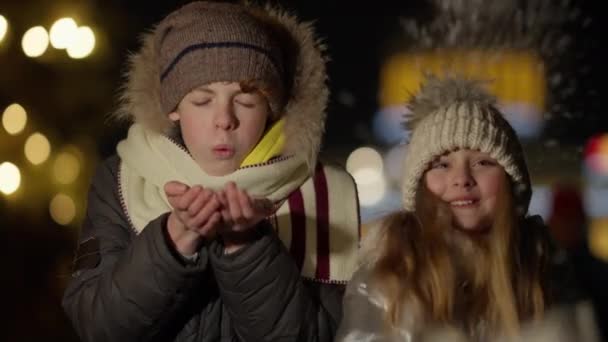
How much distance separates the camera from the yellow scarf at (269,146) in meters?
1.85

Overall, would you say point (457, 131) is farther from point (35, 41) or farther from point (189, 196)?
point (35, 41)

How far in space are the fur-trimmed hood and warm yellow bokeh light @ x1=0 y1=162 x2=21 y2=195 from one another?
1949 mm

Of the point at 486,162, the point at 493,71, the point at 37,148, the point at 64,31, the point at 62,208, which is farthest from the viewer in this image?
the point at 62,208

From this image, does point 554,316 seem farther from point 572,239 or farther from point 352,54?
point 352,54

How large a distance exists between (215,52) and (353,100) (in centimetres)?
205

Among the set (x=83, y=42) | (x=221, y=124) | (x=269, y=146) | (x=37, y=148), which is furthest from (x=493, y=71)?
(x=37, y=148)

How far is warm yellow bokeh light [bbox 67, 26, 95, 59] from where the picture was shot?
3.57m

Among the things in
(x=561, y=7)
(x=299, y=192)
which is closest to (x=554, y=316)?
(x=299, y=192)

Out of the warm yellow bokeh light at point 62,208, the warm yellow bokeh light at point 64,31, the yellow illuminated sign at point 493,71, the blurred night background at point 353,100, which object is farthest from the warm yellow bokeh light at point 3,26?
the yellow illuminated sign at point 493,71

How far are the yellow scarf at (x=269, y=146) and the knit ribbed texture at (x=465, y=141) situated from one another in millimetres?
249

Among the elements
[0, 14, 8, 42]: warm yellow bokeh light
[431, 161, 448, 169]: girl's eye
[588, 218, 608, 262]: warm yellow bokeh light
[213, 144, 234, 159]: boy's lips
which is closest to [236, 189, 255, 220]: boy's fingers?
[213, 144, 234, 159]: boy's lips

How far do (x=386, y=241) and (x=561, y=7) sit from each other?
0.86 metres

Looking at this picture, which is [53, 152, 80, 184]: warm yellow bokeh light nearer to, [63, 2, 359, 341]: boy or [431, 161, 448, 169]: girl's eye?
[63, 2, 359, 341]: boy

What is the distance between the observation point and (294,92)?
6.38 feet
